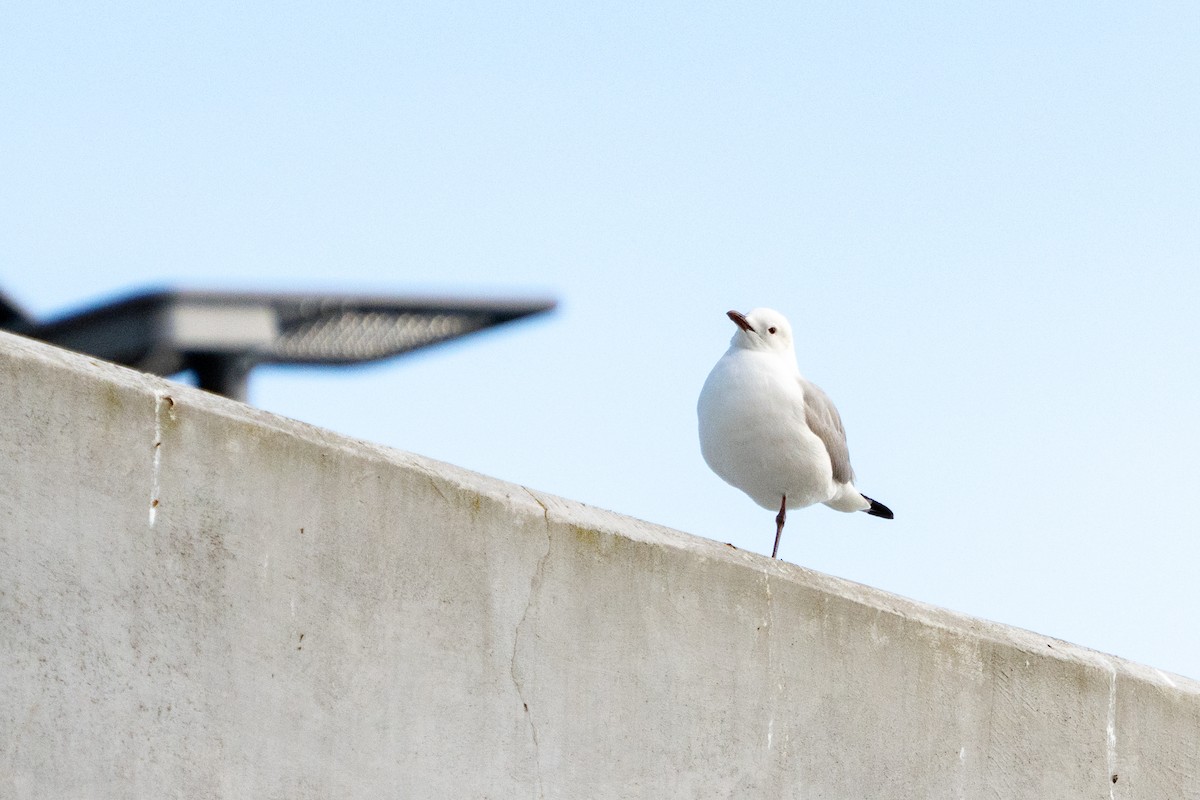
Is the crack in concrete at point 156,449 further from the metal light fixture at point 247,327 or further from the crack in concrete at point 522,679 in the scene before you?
the crack in concrete at point 522,679

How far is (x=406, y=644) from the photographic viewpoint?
3.11 metres

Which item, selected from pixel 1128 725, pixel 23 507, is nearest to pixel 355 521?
pixel 23 507

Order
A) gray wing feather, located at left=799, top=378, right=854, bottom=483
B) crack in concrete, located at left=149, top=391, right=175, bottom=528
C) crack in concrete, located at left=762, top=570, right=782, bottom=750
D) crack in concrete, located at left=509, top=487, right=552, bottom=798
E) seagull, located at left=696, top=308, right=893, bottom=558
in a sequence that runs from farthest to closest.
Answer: gray wing feather, located at left=799, top=378, right=854, bottom=483 < seagull, located at left=696, top=308, right=893, bottom=558 < crack in concrete, located at left=762, top=570, right=782, bottom=750 < crack in concrete, located at left=509, top=487, right=552, bottom=798 < crack in concrete, located at left=149, top=391, right=175, bottom=528

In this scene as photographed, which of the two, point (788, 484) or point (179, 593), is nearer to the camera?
point (179, 593)

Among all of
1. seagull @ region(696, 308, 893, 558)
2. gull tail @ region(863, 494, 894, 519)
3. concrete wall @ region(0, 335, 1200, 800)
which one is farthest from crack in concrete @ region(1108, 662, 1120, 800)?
gull tail @ region(863, 494, 894, 519)

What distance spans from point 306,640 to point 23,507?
56cm

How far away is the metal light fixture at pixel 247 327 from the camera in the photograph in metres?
3.28

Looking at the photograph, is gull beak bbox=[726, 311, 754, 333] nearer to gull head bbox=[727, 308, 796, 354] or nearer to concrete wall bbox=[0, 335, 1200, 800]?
gull head bbox=[727, 308, 796, 354]

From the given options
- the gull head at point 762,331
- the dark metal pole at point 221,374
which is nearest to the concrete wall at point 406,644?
the dark metal pole at point 221,374

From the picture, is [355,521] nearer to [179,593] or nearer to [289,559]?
[289,559]

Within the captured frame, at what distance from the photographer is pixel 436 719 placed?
311cm

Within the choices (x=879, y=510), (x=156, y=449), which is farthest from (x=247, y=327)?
(x=879, y=510)

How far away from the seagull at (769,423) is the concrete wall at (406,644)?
1.06m

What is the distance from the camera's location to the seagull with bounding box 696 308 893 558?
190 inches
